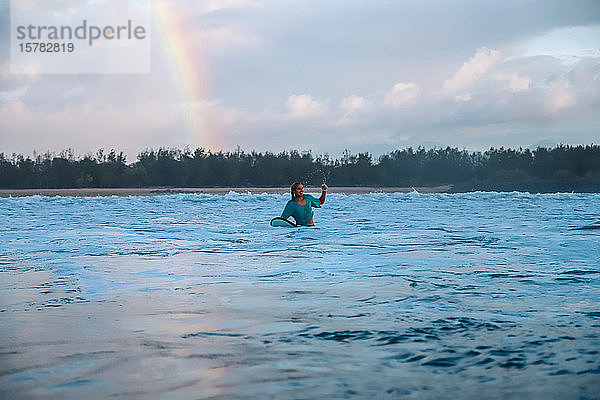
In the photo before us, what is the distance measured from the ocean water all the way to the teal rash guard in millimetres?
5254

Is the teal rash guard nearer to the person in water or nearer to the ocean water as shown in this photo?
the person in water

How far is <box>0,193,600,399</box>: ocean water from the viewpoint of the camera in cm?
276

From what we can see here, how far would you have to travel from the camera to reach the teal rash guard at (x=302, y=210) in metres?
13.7

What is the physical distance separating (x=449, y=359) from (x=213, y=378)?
120cm

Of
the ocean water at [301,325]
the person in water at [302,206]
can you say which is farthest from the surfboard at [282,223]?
the ocean water at [301,325]

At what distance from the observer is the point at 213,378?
283 cm

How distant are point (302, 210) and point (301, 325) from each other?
980cm

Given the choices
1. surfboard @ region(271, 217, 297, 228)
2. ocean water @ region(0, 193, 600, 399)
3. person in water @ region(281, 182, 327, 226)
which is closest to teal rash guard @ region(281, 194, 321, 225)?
person in water @ region(281, 182, 327, 226)

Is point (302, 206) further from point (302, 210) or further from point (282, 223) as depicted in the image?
point (282, 223)

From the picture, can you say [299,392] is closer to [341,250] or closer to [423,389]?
[423,389]

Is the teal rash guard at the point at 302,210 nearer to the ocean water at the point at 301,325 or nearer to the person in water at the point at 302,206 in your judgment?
the person in water at the point at 302,206

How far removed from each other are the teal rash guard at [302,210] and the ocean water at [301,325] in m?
5.25

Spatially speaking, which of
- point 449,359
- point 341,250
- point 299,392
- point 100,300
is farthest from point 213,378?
point 341,250

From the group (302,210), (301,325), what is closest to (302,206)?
(302,210)
